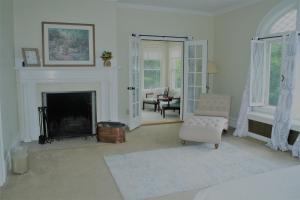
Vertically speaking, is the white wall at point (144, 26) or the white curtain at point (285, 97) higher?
the white wall at point (144, 26)

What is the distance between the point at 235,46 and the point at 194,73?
46.3 inches

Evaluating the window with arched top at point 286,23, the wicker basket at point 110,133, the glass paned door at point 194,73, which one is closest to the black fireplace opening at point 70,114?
the wicker basket at point 110,133

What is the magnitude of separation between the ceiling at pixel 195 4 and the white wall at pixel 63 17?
68 cm

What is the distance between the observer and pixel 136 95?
5980 millimetres

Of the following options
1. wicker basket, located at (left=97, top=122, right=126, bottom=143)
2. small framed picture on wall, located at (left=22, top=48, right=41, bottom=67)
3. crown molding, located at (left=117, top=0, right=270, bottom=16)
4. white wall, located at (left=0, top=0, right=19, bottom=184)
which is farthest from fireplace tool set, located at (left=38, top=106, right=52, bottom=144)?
crown molding, located at (left=117, top=0, right=270, bottom=16)

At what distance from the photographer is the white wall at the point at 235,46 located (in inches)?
211

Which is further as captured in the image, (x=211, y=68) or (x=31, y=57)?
(x=211, y=68)

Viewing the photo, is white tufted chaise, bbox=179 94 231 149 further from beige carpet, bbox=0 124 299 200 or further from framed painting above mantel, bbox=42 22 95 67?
framed painting above mantel, bbox=42 22 95 67

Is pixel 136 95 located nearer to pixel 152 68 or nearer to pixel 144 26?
pixel 144 26

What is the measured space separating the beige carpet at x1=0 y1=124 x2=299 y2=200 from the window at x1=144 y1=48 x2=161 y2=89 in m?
4.09

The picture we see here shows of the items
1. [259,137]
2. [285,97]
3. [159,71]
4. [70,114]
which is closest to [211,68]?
[259,137]

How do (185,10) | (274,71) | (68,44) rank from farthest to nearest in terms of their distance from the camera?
(185,10) → (274,71) → (68,44)

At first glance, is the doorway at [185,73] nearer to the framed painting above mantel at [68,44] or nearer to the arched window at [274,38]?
the framed painting above mantel at [68,44]

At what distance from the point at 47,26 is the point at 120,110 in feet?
7.74
